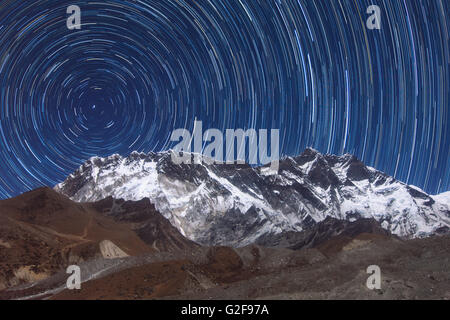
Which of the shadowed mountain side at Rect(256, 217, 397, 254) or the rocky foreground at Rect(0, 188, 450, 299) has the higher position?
the rocky foreground at Rect(0, 188, 450, 299)

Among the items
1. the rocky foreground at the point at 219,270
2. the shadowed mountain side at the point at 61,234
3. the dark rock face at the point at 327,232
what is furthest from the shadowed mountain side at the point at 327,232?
the rocky foreground at the point at 219,270

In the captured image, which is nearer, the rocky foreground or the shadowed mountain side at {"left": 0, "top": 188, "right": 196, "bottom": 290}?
the rocky foreground

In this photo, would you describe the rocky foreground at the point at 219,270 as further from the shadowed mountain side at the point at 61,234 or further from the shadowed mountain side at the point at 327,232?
the shadowed mountain side at the point at 327,232

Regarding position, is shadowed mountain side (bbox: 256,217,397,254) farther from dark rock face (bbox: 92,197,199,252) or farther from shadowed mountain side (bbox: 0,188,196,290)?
shadowed mountain side (bbox: 0,188,196,290)

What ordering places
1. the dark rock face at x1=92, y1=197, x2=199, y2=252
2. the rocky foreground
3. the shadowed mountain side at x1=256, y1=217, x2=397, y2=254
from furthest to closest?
the shadowed mountain side at x1=256, y1=217, x2=397, y2=254, the dark rock face at x1=92, y1=197, x2=199, y2=252, the rocky foreground

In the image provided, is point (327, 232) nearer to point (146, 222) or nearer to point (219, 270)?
point (146, 222)

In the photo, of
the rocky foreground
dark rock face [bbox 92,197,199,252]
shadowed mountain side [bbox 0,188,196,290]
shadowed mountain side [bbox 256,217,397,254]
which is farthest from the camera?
shadowed mountain side [bbox 256,217,397,254]

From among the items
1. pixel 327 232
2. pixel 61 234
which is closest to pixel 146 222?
pixel 61 234

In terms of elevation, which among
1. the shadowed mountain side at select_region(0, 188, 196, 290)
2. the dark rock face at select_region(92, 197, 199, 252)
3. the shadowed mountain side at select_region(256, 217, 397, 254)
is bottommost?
the shadowed mountain side at select_region(256, 217, 397, 254)

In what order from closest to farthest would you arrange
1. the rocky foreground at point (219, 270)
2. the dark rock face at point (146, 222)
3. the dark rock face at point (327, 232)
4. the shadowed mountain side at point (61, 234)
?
the rocky foreground at point (219, 270) < the shadowed mountain side at point (61, 234) < the dark rock face at point (146, 222) < the dark rock face at point (327, 232)

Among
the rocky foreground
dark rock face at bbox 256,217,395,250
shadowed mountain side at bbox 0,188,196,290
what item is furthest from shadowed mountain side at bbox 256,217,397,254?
the rocky foreground

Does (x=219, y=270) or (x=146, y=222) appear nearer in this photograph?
(x=219, y=270)
